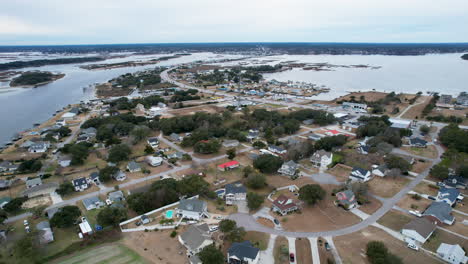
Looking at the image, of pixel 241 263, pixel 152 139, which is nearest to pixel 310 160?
pixel 241 263

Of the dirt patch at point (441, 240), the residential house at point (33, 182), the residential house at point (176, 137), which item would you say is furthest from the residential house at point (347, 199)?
the residential house at point (33, 182)

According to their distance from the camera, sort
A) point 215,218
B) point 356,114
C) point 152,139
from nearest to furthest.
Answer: point 215,218 → point 152,139 → point 356,114

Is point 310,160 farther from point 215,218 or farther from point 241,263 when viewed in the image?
point 241,263

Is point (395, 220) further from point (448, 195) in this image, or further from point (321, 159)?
point (321, 159)

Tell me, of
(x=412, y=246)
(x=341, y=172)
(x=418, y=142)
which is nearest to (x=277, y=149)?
(x=341, y=172)

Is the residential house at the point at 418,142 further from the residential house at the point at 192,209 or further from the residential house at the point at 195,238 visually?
the residential house at the point at 195,238

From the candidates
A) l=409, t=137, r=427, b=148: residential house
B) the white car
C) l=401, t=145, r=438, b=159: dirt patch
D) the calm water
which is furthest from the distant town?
the calm water
